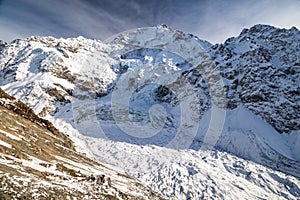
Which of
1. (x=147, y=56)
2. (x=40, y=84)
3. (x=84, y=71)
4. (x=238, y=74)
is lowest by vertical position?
(x=40, y=84)

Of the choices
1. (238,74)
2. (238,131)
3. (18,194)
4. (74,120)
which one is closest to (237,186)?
(238,131)

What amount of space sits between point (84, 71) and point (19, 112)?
124 meters

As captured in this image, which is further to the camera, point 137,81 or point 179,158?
point 137,81

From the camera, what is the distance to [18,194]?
14867 mm

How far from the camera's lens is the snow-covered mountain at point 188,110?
198 feet

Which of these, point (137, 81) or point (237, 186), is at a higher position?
point (137, 81)

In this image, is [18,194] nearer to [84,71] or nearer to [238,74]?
[238,74]

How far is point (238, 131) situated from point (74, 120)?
53442 millimetres

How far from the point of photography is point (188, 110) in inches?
4417

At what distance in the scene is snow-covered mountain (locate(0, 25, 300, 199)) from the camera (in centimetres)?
6025

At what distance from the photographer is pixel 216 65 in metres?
138

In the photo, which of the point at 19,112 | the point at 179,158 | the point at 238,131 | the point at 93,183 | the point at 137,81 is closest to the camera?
the point at 93,183

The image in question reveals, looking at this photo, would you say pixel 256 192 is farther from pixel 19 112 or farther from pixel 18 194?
pixel 18 194

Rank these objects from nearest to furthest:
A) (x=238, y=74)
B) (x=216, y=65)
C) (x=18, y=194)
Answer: (x=18, y=194) → (x=238, y=74) → (x=216, y=65)
